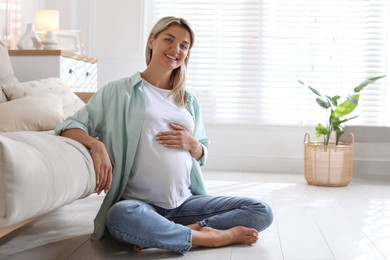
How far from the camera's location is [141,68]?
537 cm

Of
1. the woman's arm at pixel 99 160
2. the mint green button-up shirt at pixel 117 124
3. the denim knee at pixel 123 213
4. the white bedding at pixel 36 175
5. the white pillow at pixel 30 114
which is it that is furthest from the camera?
the white pillow at pixel 30 114

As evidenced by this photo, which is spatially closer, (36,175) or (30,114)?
(36,175)

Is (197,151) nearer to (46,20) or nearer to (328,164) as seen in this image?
(328,164)

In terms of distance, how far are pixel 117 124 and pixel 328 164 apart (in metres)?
2.45

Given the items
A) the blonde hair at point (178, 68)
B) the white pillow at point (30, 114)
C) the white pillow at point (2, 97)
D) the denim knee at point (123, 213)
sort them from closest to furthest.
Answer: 1. the denim knee at point (123, 213)
2. the blonde hair at point (178, 68)
3. the white pillow at point (30, 114)
4. the white pillow at point (2, 97)

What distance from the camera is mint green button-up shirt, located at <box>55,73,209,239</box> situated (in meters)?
2.32

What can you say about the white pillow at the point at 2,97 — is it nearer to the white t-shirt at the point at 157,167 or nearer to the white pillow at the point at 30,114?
the white pillow at the point at 30,114

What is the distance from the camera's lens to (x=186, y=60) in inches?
99.1

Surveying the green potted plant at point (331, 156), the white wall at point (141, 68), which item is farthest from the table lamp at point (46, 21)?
the green potted plant at point (331, 156)

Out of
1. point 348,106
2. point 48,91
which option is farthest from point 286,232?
point 348,106

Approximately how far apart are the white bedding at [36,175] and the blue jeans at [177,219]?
1.04 feet

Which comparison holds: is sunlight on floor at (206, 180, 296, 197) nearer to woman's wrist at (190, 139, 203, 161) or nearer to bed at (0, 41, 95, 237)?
→ woman's wrist at (190, 139, 203, 161)

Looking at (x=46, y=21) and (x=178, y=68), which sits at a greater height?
(x=46, y=21)

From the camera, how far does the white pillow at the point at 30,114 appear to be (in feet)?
9.06
